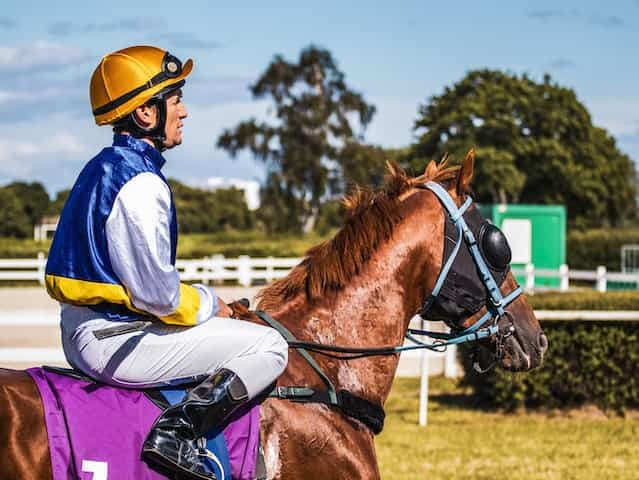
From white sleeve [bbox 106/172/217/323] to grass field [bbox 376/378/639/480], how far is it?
4.04m

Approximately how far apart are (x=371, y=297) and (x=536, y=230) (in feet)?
68.0

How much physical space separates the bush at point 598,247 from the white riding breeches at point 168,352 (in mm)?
31956

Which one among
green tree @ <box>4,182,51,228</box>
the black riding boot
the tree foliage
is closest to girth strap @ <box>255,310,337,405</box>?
the black riding boot

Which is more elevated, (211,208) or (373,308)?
(211,208)

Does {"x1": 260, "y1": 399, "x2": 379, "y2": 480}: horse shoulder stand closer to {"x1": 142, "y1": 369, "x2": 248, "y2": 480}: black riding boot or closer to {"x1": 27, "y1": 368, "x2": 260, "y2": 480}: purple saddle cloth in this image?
{"x1": 27, "y1": 368, "x2": 260, "y2": 480}: purple saddle cloth

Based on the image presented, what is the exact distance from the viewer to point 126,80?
3180 millimetres

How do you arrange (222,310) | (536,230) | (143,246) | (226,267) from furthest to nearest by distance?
1. (226,267)
2. (536,230)
3. (222,310)
4. (143,246)

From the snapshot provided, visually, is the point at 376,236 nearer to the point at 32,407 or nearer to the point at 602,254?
the point at 32,407

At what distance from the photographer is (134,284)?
2.98 metres

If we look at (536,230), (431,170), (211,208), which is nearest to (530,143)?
(536,230)

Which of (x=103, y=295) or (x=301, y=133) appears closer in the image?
(x=103, y=295)

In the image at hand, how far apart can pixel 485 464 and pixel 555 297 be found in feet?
8.37

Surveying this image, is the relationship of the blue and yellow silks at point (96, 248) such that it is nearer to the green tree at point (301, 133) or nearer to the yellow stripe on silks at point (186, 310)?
the yellow stripe on silks at point (186, 310)

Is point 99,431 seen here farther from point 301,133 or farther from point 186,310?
point 301,133
